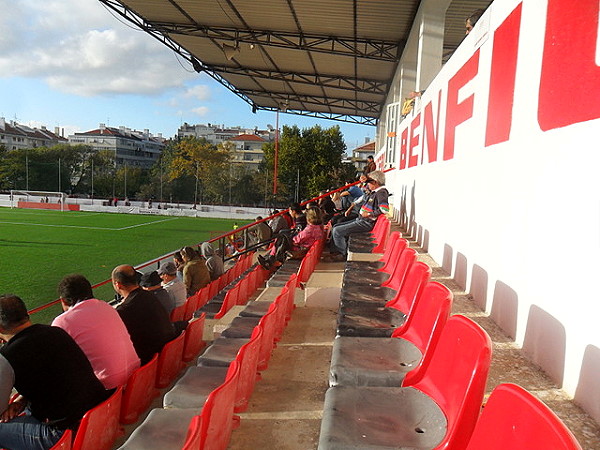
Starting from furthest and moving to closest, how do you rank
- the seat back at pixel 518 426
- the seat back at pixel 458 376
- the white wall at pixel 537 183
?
the white wall at pixel 537 183
the seat back at pixel 458 376
the seat back at pixel 518 426

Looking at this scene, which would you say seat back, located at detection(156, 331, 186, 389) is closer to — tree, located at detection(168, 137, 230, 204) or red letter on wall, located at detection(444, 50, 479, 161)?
red letter on wall, located at detection(444, 50, 479, 161)

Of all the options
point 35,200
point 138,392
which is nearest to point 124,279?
point 138,392

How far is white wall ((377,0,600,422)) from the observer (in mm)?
1729

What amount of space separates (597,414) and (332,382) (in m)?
0.97

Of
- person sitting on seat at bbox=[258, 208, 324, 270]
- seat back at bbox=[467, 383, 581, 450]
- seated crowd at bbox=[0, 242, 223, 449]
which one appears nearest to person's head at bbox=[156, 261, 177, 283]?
seated crowd at bbox=[0, 242, 223, 449]

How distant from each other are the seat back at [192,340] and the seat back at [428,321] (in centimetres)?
234

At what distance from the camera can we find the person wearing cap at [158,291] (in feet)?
15.9

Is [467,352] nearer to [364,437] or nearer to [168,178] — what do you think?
[364,437]

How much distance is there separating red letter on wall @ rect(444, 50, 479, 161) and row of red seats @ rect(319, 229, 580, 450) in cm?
169

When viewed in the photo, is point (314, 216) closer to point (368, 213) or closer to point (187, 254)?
point (368, 213)

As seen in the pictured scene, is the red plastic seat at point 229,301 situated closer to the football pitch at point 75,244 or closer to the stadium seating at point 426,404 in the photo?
the stadium seating at point 426,404

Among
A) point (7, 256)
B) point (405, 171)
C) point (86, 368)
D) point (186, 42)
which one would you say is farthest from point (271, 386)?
point (7, 256)

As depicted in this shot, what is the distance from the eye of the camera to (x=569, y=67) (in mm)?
1916

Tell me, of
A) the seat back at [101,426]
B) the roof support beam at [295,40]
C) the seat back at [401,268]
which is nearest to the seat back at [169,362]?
the seat back at [101,426]
